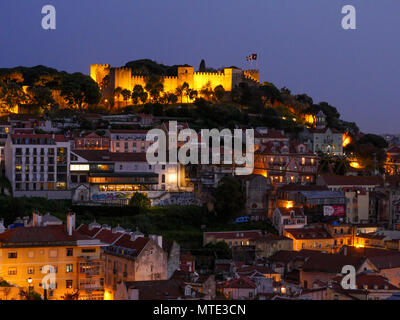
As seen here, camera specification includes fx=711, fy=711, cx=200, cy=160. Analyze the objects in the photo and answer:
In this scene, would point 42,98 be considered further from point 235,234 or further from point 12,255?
point 12,255

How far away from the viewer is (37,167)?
29.4 metres

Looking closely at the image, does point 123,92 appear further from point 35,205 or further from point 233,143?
point 35,205

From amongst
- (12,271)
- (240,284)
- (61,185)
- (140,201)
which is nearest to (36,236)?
(12,271)

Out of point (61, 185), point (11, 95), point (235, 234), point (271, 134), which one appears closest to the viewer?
point (235, 234)

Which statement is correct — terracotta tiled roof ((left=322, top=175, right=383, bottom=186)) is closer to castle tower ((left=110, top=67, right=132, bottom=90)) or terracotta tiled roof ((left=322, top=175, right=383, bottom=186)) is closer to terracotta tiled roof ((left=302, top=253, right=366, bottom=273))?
terracotta tiled roof ((left=302, top=253, right=366, bottom=273))

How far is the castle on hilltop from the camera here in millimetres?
50312

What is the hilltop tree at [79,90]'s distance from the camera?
45.3 metres

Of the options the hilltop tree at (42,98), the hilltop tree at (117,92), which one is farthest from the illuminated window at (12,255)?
the hilltop tree at (117,92)

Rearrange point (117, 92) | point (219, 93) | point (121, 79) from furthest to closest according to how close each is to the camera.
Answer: point (219, 93)
point (121, 79)
point (117, 92)

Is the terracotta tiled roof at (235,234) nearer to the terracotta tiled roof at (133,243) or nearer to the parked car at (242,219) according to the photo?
the parked car at (242,219)

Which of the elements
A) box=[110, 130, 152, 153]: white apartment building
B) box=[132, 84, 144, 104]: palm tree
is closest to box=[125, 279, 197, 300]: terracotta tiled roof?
box=[110, 130, 152, 153]: white apartment building

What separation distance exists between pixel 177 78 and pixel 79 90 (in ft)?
31.1
